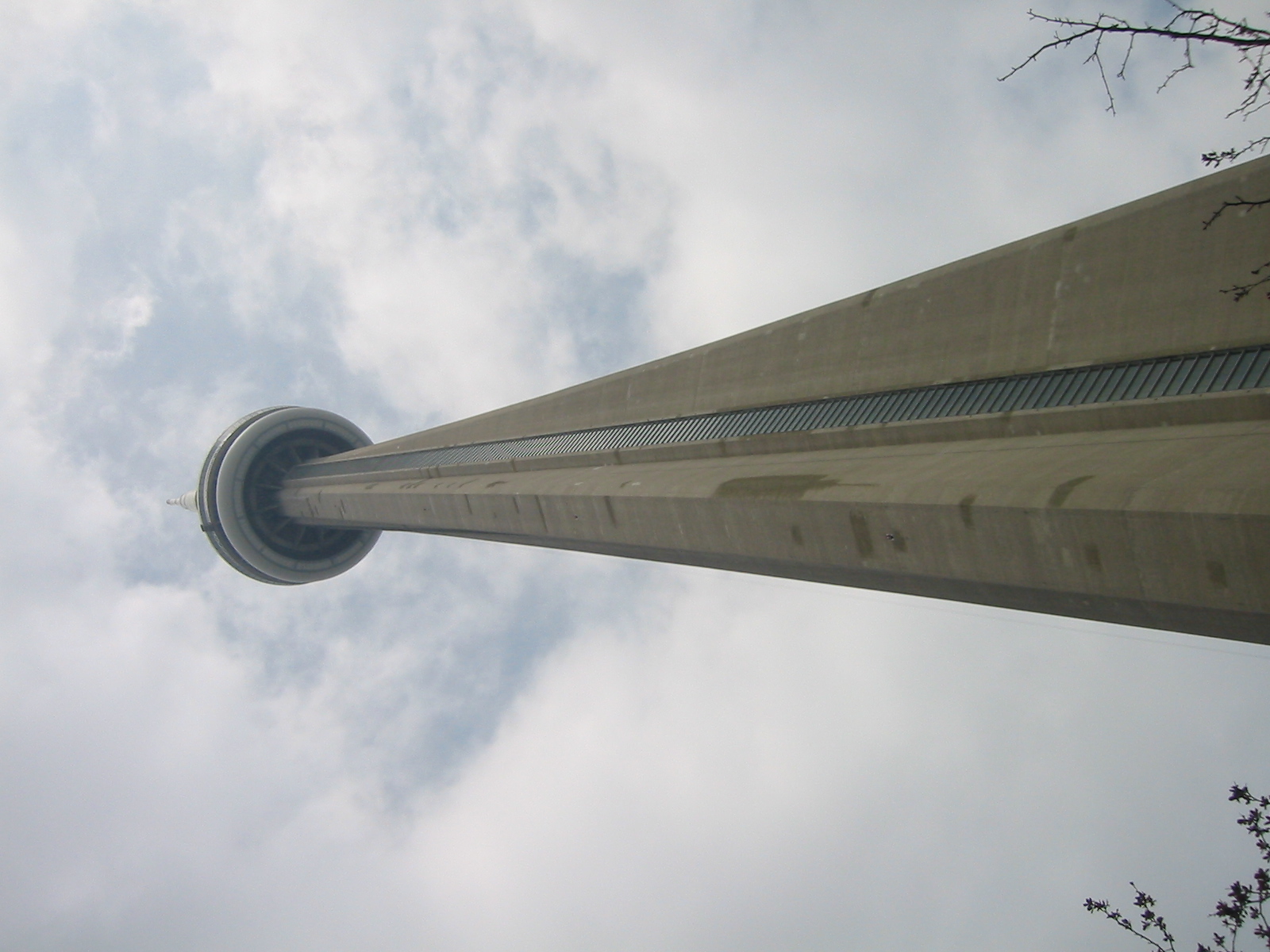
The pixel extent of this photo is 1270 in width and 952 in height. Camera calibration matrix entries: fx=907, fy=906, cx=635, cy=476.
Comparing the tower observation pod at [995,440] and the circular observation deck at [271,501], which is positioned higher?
the circular observation deck at [271,501]

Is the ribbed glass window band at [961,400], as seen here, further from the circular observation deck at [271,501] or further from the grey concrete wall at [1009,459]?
the circular observation deck at [271,501]

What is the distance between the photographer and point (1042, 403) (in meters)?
13.0

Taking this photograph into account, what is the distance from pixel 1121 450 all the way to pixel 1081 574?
1.77m

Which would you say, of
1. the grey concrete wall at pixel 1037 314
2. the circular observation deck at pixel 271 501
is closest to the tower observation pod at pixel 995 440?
the grey concrete wall at pixel 1037 314

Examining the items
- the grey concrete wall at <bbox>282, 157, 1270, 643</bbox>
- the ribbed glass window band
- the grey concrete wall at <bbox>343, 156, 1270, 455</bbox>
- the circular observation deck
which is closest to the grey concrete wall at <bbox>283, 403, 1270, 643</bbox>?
the grey concrete wall at <bbox>282, 157, 1270, 643</bbox>

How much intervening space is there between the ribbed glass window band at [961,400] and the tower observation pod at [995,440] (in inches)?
1.7

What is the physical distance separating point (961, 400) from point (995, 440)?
167 centimetres

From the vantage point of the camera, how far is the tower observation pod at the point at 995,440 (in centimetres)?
905

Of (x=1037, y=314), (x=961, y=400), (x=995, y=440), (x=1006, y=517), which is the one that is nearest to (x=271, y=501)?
(x=961, y=400)

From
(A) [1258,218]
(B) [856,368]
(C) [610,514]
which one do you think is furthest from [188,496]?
(A) [1258,218]

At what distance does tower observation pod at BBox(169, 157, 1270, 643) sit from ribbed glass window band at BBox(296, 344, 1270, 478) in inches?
1.7

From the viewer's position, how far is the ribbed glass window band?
36.9ft

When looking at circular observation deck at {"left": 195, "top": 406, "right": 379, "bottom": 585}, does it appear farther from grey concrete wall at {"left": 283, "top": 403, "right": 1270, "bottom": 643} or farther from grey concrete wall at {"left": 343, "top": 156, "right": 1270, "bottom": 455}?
grey concrete wall at {"left": 343, "top": 156, "right": 1270, "bottom": 455}

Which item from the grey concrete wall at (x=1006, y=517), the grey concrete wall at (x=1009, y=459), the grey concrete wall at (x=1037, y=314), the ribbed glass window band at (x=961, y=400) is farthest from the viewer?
the grey concrete wall at (x=1037, y=314)
